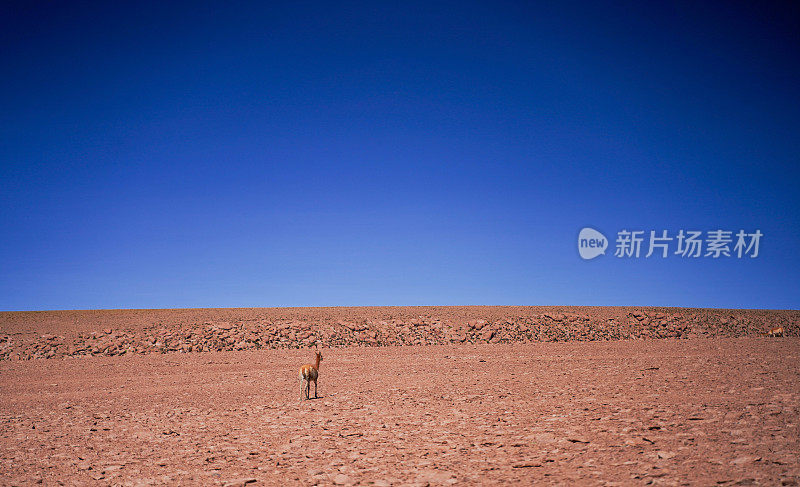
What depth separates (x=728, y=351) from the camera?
18000mm

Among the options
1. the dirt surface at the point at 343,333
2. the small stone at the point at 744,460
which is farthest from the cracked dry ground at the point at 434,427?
the dirt surface at the point at 343,333

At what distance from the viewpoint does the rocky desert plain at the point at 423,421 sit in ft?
21.6

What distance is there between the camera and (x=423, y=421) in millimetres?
9719

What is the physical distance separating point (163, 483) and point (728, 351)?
1921 cm

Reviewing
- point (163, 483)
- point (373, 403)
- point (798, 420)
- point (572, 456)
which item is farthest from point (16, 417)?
point (798, 420)

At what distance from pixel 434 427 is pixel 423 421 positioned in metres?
0.58

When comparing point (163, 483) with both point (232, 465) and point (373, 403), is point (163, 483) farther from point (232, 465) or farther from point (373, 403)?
point (373, 403)

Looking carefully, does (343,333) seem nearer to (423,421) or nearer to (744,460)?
(423,421)

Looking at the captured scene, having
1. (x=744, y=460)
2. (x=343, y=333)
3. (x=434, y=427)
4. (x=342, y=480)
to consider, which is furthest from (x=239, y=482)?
(x=343, y=333)

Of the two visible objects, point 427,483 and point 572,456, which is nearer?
point 427,483

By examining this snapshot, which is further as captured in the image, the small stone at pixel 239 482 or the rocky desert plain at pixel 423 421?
the small stone at pixel 239 482

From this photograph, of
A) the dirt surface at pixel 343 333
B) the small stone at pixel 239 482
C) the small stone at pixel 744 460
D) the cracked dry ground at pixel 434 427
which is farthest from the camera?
the dirt surface at pixel 343 333

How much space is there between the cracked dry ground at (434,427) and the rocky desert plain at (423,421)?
0.04 metres

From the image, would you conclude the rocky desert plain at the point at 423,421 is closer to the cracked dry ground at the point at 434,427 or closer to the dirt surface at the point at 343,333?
the cracked dry ground at the point at 434,427
